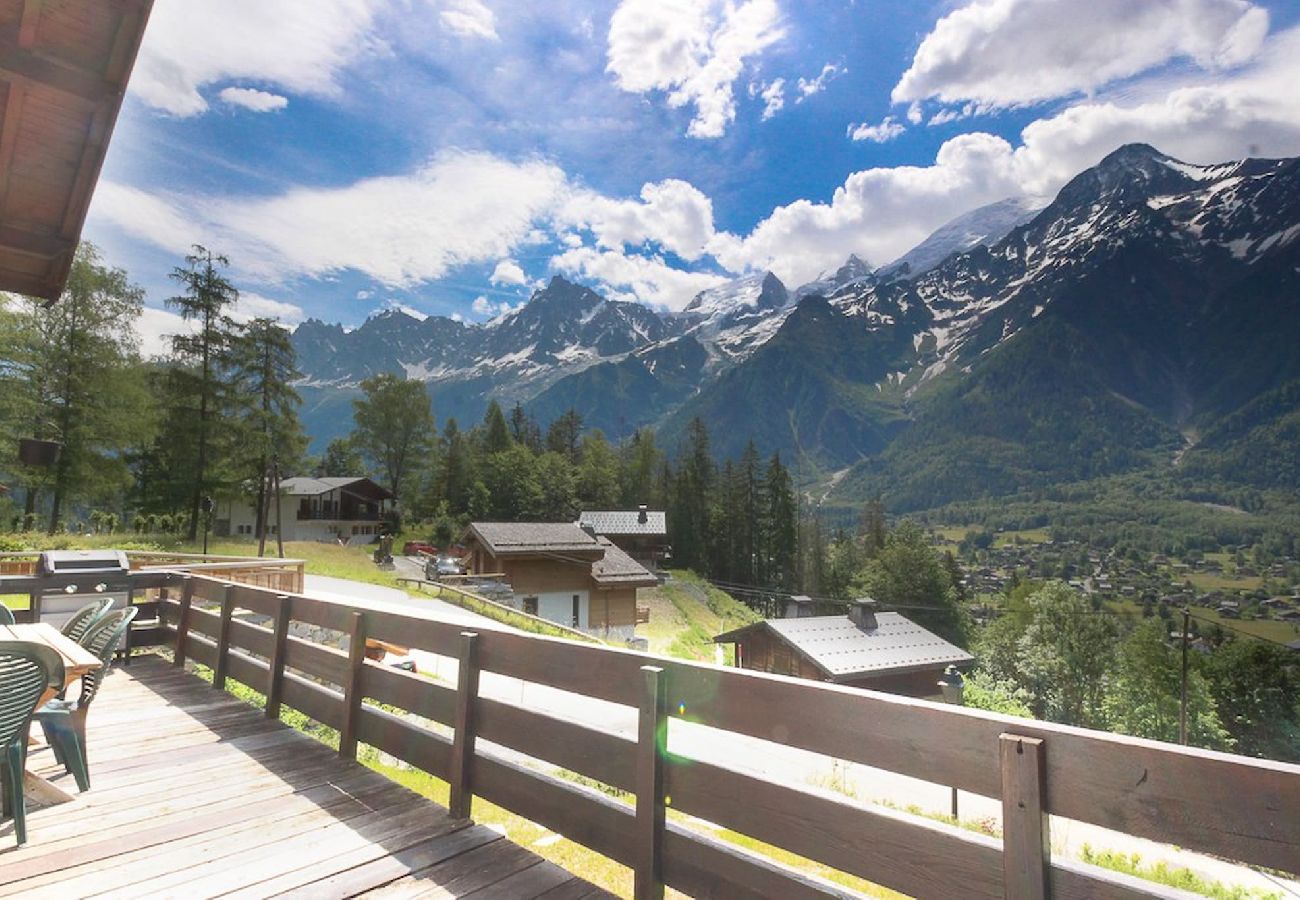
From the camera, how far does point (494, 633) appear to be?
3354 mm

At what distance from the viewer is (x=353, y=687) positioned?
414 cm

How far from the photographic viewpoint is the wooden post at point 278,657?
16.0 ft

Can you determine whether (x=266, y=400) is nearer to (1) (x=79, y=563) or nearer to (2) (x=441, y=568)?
(2) (x=441, y=568)

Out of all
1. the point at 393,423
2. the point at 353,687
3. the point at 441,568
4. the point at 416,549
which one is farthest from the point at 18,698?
the point at 393,423

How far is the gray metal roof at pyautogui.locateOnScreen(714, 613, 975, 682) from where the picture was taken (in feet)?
89.9

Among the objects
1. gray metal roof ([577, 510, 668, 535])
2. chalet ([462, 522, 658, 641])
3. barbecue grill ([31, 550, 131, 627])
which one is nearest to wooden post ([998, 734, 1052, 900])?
barbecue grill ([31, 550, 131, 627])

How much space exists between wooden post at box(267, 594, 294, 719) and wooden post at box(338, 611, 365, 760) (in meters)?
1.02

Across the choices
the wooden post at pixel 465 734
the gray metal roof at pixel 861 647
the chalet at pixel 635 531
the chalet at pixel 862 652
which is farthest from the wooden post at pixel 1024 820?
the chalet at pixel 635 531

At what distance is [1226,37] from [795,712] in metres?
213

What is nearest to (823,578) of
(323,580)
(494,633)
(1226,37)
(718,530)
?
(718,530)

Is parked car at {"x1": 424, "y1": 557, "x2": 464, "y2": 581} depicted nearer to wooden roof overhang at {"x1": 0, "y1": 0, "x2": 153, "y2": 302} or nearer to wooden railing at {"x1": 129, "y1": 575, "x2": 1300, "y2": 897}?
wooden roof overhang at {"x1": 0, "y1": 0, "x2": 153, "y2": 302}

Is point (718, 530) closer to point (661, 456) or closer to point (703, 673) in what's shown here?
point (661, 456)

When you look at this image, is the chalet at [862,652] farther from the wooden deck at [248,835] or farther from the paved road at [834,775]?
the wooden deck at [248,835]

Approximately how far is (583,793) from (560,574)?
3043 centimetres
